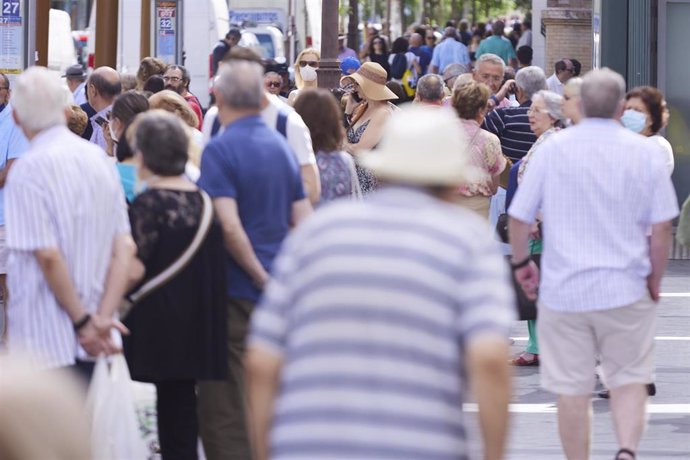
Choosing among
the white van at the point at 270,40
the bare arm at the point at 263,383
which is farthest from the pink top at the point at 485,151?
the white van at the point at 270,40

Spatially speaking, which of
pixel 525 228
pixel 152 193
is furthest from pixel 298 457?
pixel 525 228

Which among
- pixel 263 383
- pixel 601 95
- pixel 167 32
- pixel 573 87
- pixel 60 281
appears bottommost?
pixel 263 383

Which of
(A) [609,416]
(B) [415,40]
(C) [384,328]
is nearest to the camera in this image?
(C) [384,328]

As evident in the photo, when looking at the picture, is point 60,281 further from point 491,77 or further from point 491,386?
point 491,77

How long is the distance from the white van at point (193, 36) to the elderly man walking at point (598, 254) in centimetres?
2237

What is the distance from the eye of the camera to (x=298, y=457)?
3812mm

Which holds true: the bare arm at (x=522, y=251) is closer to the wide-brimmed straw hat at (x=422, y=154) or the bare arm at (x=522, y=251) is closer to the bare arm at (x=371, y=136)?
the wide-brimmed straw hat at (x=422, y=154)

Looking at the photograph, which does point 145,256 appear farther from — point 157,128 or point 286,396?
point 286,396

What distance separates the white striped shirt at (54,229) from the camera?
593 cm

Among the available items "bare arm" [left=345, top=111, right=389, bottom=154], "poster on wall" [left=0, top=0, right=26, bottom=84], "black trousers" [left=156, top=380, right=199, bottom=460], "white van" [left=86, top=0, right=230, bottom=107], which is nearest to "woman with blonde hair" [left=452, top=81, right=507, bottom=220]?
"bare arm" [left=345, top=111, right=389, bottom=154]

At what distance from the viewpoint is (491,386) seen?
391 centimetres

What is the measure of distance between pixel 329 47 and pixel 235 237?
46.9ft

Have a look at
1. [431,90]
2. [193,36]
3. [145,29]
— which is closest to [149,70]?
[431,90]

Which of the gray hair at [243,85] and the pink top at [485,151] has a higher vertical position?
the gray hair at [243,85]
